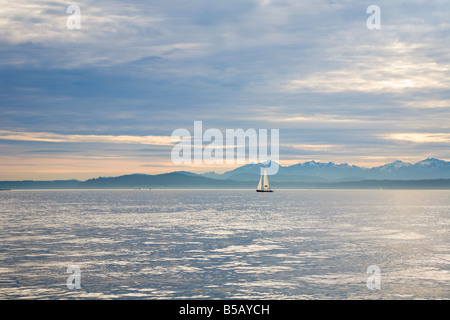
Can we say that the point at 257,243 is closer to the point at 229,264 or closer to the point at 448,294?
the point at 229,264

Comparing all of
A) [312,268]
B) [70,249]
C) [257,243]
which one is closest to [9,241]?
[70,249]

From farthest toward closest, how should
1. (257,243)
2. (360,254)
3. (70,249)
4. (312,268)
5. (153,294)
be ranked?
(257,243)
(70,249)
(360,254)
(312,268)
(153,294)

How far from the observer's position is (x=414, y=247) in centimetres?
5041

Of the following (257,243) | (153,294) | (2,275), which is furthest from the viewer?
(257,243)

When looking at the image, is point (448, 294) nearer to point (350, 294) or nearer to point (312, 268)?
point (350, 294)

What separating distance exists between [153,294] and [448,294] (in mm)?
18989

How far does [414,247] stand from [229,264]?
78.0ft

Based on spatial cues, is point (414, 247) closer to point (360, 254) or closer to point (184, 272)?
point (360, 254)
